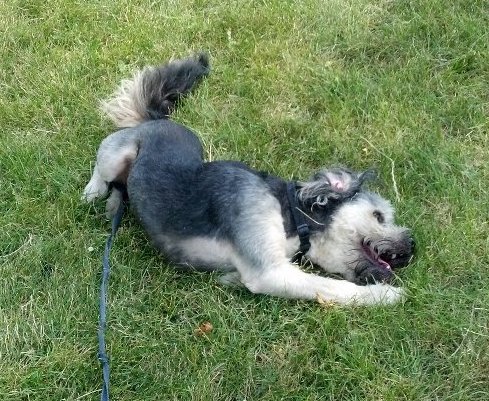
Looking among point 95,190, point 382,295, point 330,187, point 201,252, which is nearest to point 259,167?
point 330,187

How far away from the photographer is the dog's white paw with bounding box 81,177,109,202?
4.64m

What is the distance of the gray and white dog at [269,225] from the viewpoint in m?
3.93

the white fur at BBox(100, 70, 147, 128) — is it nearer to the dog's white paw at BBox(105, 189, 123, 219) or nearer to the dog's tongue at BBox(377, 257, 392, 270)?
the dog's white paw at BBox(105, 189, 123, 219)

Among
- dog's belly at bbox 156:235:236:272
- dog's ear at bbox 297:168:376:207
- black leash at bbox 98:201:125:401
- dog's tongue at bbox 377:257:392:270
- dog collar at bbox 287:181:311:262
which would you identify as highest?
dog's ear at bbox 297:168:376:207

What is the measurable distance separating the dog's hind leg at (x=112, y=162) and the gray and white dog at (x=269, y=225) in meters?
0.22

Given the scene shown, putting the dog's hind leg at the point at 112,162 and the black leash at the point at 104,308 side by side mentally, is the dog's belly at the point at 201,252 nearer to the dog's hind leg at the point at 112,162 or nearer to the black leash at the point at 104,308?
the black leash at the point at 104,308

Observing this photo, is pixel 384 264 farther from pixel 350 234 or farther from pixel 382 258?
pixel 350 234

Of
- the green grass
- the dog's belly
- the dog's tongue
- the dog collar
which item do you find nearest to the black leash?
the green grass

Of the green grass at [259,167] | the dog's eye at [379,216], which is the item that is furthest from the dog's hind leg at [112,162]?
the dog's eye at [379,216]

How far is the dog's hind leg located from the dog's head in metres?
1.17

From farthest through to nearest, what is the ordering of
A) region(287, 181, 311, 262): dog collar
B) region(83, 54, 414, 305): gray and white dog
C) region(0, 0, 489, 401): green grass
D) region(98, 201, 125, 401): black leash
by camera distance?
region(287, 181, 311, 262): dog collar < region(83, 54, 414, 305): gray and white dog < region(0, 0, 489, 401): green grass < region(98, 201, 125, 401): black leash

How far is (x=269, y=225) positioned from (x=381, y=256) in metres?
0.65

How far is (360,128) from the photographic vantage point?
5012mm

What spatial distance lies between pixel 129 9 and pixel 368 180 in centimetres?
295
